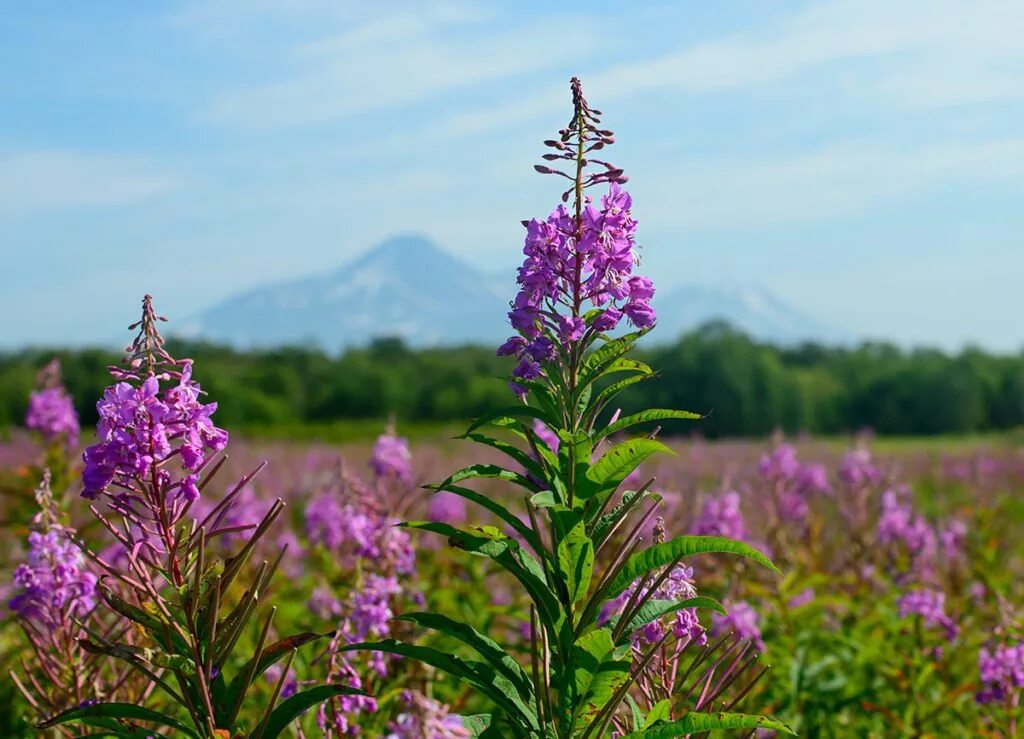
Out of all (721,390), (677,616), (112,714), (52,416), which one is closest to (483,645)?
(677,616)

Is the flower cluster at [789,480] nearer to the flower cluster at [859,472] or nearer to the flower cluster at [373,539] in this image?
the flower cluster at [859,472]

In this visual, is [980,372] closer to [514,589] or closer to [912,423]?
[912,423]

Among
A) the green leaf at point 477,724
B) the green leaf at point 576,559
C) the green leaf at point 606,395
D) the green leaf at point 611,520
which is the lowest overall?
the green leaf at point 477,724

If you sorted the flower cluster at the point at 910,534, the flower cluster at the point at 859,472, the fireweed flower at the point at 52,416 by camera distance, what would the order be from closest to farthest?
the fireweed flower at the point at 52,416 → the flower cluster at the point at 910,534 → the flower cluster at the point at 859,472

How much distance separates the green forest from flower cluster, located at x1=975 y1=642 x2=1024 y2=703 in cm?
2363

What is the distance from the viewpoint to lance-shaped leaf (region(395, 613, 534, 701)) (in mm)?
2928

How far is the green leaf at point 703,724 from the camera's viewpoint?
8.95 ft

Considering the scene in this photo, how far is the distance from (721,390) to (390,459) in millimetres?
27568

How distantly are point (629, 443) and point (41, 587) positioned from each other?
2.35 meters

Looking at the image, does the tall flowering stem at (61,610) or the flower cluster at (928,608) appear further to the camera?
the flower cluster at (928,608)

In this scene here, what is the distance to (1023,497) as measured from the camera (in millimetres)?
19141

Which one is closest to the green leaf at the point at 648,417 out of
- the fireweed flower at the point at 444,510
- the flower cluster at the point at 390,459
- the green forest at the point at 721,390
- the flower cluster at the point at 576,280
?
the flower cluster at the point at 576,280

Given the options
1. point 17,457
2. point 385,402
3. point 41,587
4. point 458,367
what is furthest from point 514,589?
point 458,367

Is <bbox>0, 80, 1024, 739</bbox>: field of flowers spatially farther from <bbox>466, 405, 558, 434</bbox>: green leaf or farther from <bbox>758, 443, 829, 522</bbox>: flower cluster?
<bbox>758, 443, 829, 522</bbox>: flower cluster
